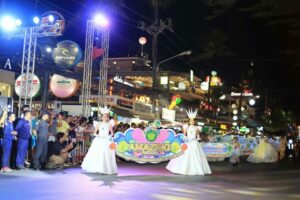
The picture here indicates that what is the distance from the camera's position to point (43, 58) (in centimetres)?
2572

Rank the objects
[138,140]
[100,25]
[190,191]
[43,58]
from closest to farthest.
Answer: [190,191], [138,140], [100,25], [43,58]

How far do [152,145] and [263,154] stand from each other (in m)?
11.4

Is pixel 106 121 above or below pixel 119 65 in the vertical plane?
below

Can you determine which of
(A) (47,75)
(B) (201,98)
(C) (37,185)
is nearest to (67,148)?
(C) (37,185)

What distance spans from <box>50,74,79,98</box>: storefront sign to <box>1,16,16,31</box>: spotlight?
5144mm

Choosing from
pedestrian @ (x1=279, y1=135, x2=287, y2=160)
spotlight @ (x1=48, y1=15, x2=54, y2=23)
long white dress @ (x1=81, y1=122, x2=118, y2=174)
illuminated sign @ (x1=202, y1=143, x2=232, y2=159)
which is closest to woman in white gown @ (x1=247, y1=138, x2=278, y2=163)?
pedestrian @ (x1=279, y1=135, x2=287, y2=160)

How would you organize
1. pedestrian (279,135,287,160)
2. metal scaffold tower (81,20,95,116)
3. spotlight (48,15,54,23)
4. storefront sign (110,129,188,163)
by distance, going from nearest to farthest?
storefront sign (110,129,188,163)
spotlight (48,15,54,23)
metal scaffold tower (81,20,95,116)
pedestrian (279,135,287,160)

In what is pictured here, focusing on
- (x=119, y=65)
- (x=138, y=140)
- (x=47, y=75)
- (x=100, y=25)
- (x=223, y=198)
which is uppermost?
(x=119, y=65)

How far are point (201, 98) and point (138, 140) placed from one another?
184 feet

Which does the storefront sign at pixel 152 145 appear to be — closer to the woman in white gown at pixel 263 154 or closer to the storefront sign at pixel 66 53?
the storefront sign at pixel 66 53

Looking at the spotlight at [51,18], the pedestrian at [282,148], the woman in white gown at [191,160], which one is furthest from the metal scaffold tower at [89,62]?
the pedestrian at [282,148]

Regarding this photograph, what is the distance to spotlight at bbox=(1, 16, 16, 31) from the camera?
18812 mm

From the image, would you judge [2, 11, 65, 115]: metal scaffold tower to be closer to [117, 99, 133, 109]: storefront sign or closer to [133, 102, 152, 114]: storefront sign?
[117, 99, 133, 109]: storefront sign

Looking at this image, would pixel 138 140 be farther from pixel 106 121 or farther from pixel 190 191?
pixel 190 191
